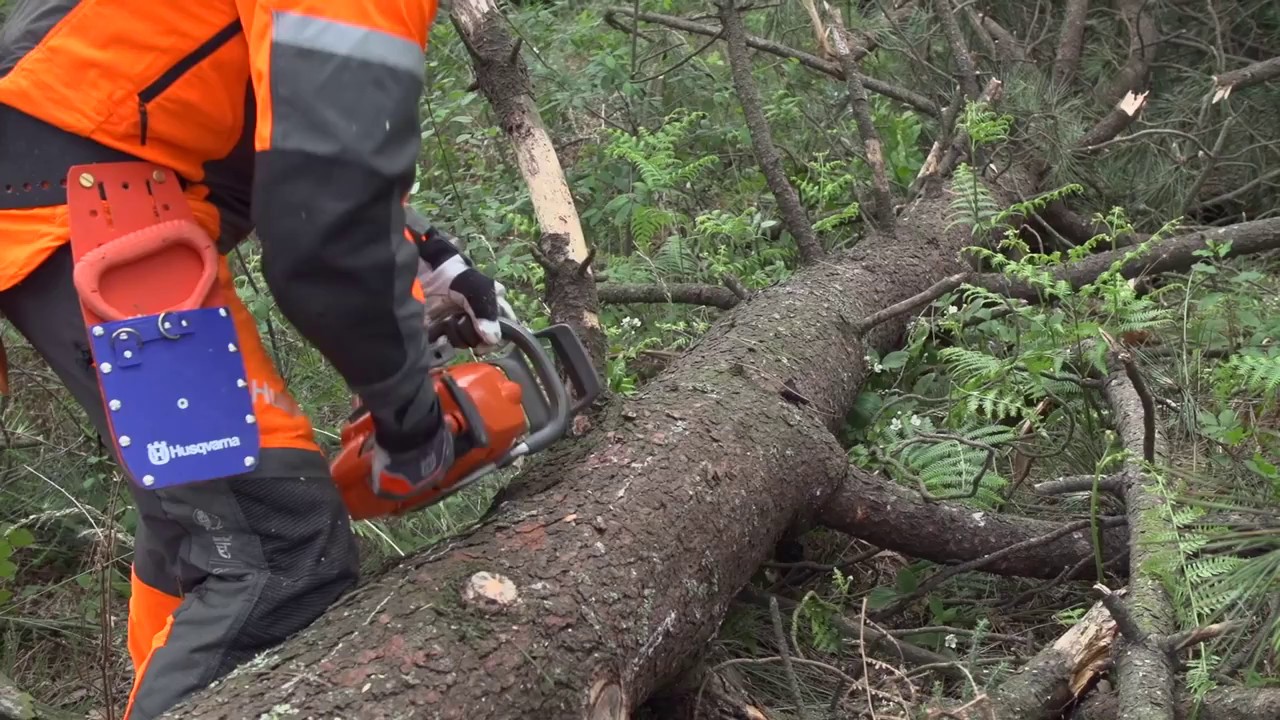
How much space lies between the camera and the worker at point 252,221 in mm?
1678

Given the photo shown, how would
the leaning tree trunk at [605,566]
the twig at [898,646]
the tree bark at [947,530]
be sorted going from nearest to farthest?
the leaning tree trunk at [605,566], the twig at [898,646], the tree bark at [947,530]

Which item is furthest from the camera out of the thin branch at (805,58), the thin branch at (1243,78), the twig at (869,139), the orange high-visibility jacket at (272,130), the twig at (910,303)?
the thin branch at (805,58)

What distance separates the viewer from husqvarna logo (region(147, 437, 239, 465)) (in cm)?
189

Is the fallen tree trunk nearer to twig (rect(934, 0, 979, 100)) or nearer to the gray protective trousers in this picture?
the gray protective trousers

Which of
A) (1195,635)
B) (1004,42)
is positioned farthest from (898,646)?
(1004,42)

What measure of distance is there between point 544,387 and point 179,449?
2.46ft

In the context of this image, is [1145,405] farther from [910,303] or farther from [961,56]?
[961,56]

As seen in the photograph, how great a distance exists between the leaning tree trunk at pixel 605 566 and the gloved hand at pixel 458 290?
0.34 m

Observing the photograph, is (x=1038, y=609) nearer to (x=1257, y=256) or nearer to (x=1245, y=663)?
(x=1245, y=663)

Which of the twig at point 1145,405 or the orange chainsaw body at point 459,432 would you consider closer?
the orange chainsaw body at point 459,432

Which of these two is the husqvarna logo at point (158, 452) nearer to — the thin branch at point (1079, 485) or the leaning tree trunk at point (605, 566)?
the leaning tree trunk at point (605, 566)

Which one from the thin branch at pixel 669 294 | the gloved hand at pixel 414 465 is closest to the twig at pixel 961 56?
the thin branch at pixel 669 294

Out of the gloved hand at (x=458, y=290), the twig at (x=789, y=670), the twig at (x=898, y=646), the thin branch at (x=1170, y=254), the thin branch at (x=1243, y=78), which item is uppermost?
the gloved hand at (x=458, y=290)

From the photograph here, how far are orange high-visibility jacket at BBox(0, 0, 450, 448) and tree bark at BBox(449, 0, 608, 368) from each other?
841 mm
